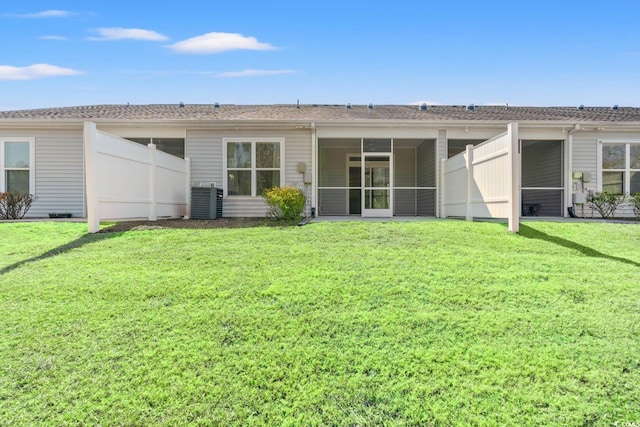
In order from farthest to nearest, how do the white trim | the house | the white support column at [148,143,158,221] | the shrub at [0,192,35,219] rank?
the white trim < the house < the shrub at [0,192,35,219] < the white support column at [148,143,158,221]

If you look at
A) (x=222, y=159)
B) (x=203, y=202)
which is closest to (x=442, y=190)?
(x=222, y=159)

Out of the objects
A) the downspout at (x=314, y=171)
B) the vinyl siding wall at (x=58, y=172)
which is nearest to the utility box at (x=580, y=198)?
the downspout at (x=314, y=171)

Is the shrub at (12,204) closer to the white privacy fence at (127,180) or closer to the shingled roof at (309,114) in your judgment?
the shingled roof at (309,114)

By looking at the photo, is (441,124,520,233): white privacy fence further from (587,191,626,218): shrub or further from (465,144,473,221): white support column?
(587,191,626,218): shrub

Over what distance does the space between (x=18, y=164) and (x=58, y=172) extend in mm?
1180

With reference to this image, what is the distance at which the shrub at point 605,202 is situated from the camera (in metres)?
10.6

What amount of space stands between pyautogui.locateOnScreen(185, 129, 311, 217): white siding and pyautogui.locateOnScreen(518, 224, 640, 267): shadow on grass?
6201 millimetres

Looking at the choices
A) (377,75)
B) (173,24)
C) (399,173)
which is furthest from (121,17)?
(399,173)

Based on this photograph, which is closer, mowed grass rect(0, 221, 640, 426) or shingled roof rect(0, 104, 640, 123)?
mowed grass rect(0, 221, 640, 426)

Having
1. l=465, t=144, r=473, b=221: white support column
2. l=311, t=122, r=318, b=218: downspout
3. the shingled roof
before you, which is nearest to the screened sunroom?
the shingled roof

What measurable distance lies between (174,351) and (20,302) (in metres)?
2.03

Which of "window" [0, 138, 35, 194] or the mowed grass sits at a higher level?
"window" [0, 138, 35, 194]

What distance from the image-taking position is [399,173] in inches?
583

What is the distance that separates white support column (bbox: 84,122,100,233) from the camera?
7.00m
